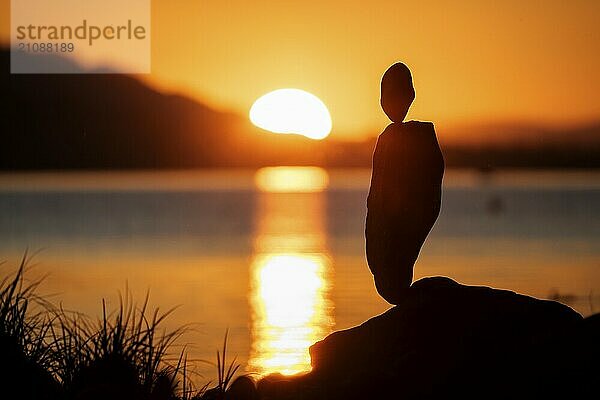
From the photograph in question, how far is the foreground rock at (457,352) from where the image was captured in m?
8.91

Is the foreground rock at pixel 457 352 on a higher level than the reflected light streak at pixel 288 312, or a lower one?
higher

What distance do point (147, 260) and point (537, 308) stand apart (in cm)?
2968

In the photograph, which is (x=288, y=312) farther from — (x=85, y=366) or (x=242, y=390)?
(x=85, y=366)

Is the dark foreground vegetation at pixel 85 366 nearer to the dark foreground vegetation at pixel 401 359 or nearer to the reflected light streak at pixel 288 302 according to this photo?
the dark foreground vegetation at pixel 401 359

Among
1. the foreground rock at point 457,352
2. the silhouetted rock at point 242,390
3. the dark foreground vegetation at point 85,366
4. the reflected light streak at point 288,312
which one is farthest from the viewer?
the reflected light streak at point 288,312

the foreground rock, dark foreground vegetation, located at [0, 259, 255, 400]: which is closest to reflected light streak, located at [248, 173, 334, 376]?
the foreground rock

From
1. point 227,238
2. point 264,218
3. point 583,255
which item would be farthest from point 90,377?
point 264,218

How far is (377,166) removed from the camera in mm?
11156

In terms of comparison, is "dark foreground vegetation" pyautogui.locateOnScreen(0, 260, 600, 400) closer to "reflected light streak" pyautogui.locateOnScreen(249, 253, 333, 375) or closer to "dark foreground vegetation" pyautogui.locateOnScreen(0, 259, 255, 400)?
"dark foreground vegetation" pyautogui.locateOnScreen(0, 259, 255, 400)

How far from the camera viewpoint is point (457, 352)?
9750 mm

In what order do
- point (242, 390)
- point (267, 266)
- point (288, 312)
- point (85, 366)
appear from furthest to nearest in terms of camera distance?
point (267, 266) < point (288, 312) < point (242, 390) < point (85, 366)

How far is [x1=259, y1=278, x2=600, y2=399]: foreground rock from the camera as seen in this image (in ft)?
29.2

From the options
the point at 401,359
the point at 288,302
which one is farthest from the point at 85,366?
the point at 288,302

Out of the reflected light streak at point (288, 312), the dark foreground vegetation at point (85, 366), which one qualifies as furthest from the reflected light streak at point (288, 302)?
the dark foreground vegetation at point (85, 366)
